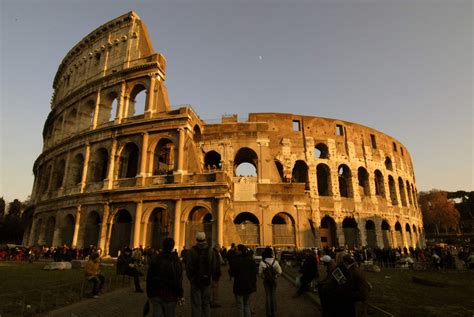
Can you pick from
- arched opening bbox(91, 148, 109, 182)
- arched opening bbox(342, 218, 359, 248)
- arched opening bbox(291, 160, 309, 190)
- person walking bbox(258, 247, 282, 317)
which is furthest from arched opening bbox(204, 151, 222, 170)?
person walking bbox(258, 247, 282, 317)

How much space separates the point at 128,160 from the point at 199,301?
21183 mm

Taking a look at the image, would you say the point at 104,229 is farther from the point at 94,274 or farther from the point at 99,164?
the point at 94,274

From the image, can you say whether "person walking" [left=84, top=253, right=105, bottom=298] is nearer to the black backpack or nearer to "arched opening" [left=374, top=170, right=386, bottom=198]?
the black backpack

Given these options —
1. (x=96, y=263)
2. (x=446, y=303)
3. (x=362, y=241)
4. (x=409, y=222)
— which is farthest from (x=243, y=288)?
(x=409, y=222)

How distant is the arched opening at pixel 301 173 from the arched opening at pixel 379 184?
8.44 metres

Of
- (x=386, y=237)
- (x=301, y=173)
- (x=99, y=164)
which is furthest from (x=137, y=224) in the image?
(x=386, y=237)

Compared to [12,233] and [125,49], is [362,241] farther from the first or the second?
[12,233]

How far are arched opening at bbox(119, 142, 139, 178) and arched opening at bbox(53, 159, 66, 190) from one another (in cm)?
791

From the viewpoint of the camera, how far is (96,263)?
26.3ft

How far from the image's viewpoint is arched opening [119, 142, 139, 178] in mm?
23688

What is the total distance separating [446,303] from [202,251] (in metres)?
6.39

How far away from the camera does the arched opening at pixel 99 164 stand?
960 inches

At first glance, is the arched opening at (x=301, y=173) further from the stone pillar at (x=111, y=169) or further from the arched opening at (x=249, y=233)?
the stone pillar at (x=111, y=169)

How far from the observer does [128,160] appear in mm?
24328
